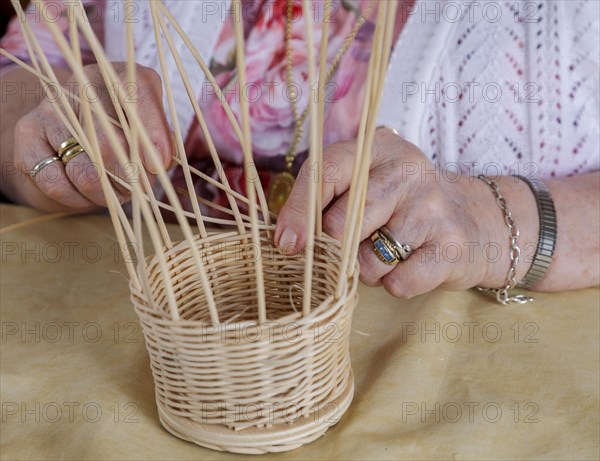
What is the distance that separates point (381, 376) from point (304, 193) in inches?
6.6

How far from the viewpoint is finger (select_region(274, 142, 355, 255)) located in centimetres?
58

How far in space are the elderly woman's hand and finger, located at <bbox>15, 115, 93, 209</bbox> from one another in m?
0.26

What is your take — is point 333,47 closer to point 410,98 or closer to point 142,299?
point 410,98

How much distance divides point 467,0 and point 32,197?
576mm

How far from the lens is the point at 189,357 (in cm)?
50

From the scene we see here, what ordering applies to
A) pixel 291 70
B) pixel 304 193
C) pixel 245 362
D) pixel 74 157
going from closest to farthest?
1. pixel 245 362
2. pixel 304 193
3. pixel 74 157
4. pixel 291 70

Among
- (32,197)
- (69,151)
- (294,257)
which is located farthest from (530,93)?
(32,197)

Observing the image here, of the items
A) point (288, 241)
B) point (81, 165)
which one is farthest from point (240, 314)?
point (81, 165)

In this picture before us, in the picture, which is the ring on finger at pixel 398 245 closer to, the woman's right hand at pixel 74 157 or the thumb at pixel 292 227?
the thumb at pixel 292 227

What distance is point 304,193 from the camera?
1.97 feet

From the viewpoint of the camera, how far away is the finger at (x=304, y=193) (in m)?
Answer: 0.58

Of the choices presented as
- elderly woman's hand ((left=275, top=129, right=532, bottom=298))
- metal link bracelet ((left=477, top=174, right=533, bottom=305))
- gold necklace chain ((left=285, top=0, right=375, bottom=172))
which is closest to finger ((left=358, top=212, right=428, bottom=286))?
elderly woman's hand ((left=275, top=129, right=532, bottom=298))

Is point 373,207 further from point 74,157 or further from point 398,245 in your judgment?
point 74,157

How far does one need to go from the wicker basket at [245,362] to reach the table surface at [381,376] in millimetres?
20
